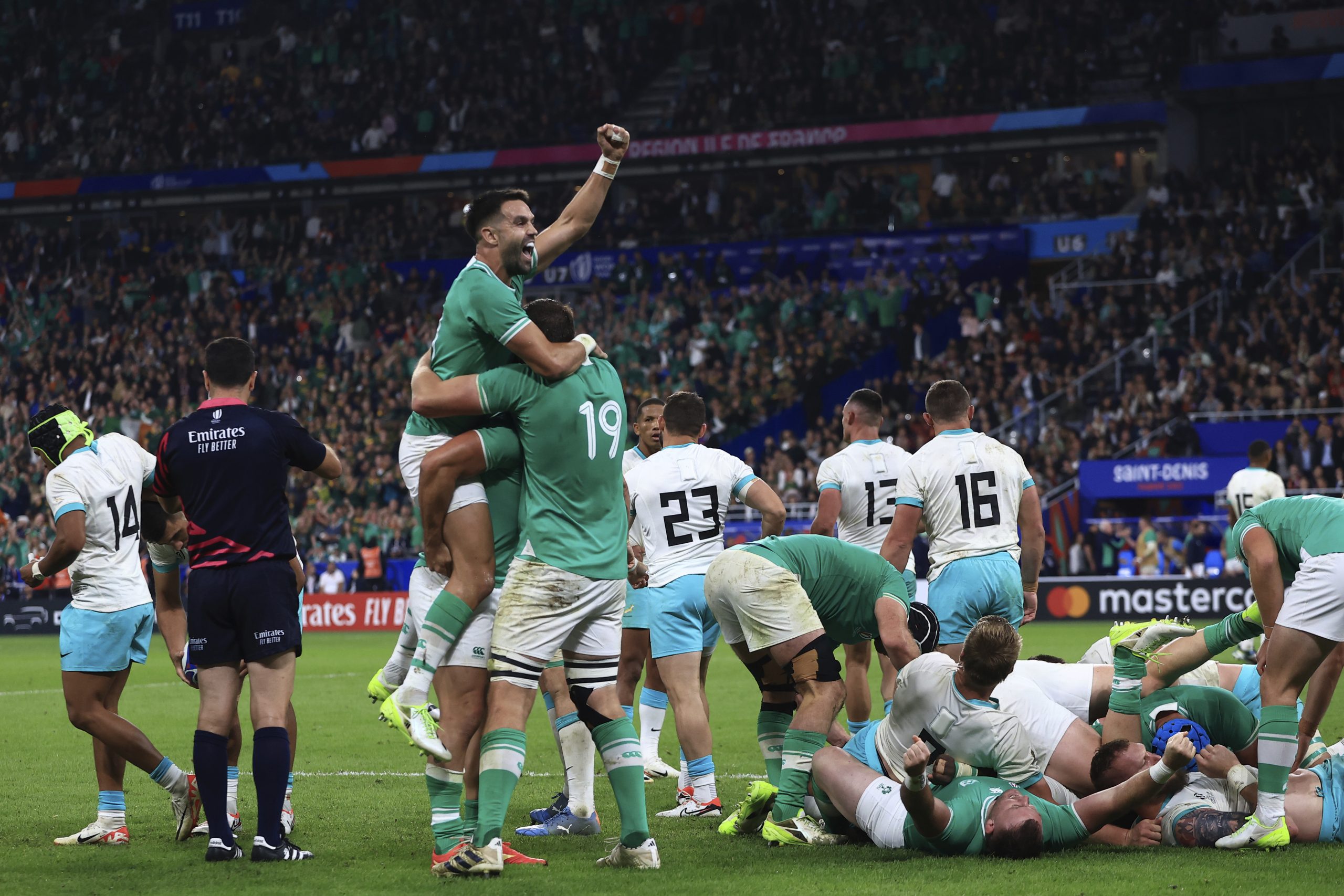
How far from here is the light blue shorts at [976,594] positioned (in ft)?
31.4

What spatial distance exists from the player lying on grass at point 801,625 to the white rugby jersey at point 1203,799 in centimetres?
151

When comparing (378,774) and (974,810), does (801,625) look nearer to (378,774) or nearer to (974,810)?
(974,810)

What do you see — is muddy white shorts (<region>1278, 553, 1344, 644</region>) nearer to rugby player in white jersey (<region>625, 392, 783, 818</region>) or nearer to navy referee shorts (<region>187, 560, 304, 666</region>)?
rugby player in white jersey (<region>625, 392, 783, 818</region>)

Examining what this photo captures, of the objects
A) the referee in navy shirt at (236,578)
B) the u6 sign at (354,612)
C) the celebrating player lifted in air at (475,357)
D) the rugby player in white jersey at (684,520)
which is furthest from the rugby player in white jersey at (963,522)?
the u6 sign at (354,612)

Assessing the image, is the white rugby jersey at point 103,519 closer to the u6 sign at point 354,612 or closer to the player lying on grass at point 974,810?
the player lying on grass at point 974,810

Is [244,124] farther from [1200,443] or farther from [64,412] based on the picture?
[64,412]

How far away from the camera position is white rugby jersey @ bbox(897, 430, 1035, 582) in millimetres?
9672

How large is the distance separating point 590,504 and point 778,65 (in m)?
37.5

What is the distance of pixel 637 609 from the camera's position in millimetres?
9945


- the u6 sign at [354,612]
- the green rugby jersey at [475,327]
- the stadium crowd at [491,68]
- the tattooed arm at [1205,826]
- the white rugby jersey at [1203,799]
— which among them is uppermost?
the stadium crowd at [491,68]

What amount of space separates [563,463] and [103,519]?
10.2 feet

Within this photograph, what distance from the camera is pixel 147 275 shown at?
151 ft

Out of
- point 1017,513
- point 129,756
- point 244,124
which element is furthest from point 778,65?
point 129,756

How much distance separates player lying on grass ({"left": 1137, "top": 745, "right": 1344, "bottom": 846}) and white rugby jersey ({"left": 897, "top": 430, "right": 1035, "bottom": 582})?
2440 millimetres
